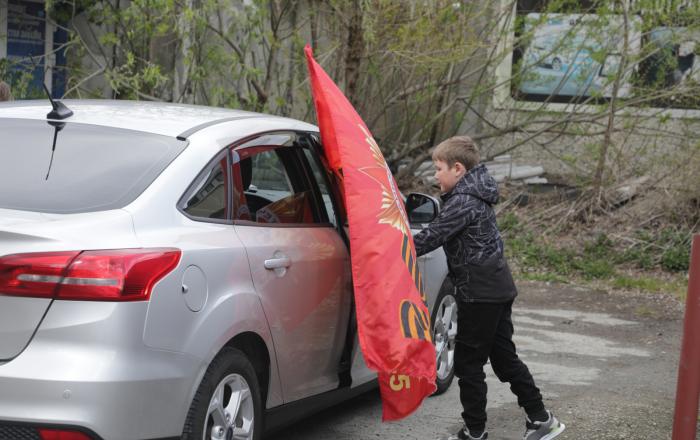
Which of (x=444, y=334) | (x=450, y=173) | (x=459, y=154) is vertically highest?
(x=459, y=154)

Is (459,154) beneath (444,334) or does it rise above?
above

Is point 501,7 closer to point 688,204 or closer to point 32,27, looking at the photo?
point 688,204

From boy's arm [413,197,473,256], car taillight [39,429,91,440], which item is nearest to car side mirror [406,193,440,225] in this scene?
boy's arm [413,197,473,256]

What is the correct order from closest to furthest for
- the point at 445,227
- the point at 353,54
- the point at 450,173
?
the point at 445,227, the point at 450,173, the point at 353,54

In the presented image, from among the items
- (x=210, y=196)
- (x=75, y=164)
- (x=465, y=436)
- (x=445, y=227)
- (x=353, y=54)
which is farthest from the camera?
(x=353, y=54)

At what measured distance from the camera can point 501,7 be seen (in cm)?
1198

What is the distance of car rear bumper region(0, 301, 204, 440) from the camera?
3385mm

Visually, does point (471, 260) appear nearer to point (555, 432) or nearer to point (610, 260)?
point (555, 432)

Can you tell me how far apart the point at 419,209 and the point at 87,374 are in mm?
2758

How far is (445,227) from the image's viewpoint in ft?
16.7

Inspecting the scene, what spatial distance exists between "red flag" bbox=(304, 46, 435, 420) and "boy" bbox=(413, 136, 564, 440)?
0.95ft

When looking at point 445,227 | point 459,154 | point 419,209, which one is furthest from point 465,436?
point 459,154

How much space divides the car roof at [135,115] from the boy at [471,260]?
1.08 m

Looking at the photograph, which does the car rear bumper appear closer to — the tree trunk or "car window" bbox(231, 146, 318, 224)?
"car window" bbox(231, 146, 318, 224)
